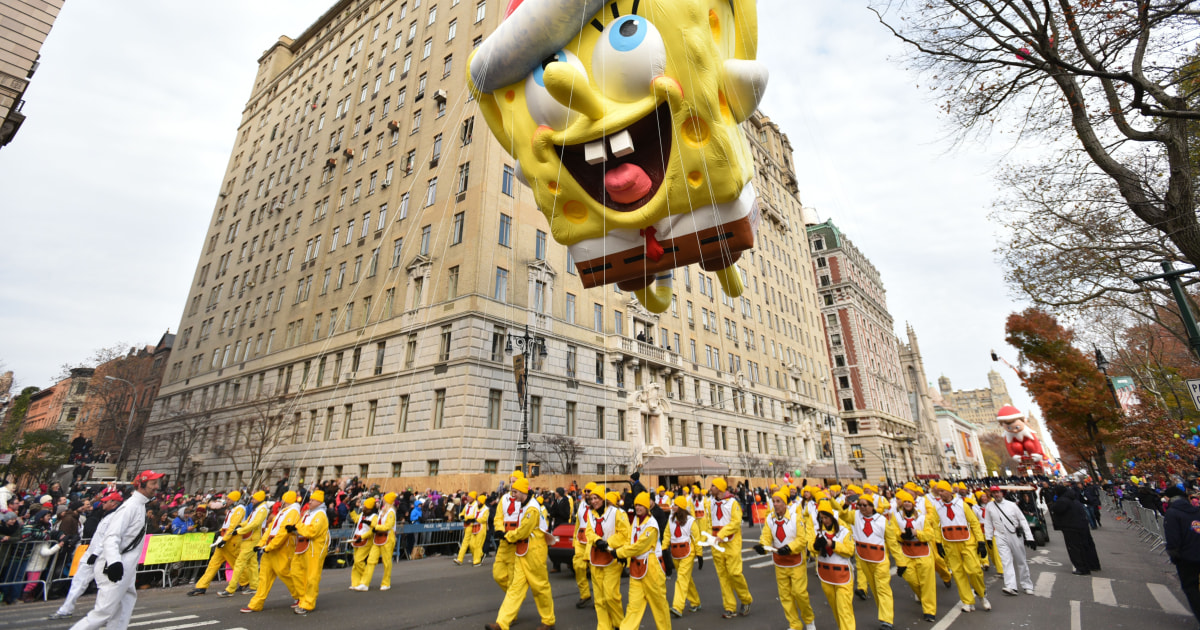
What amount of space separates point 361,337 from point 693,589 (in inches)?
887

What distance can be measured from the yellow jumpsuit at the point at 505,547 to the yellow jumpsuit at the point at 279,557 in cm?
311

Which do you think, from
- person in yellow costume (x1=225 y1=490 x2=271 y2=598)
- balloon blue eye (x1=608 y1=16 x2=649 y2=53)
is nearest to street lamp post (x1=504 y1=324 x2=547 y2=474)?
person in yellow costume (x1=225 y1=490 x2=271 y2=598)

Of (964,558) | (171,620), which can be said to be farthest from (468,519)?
(964,558)

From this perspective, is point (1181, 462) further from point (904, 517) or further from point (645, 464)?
point (645, 464)

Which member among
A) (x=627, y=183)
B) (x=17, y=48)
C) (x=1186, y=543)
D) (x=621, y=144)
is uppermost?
(x=17, y=48)

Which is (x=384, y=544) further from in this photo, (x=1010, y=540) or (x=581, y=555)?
(x=1010, y=540)

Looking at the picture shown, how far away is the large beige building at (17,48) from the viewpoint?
18.1 m

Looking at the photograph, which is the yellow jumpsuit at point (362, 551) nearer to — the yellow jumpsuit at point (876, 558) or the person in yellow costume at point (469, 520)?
the person in yellow costume at point (469, 520)

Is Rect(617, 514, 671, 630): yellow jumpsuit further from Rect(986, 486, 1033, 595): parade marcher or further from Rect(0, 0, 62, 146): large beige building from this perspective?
Rect(0, 0, 62, 146): large beige building

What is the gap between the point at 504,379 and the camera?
22188mm

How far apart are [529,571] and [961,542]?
6.74 meters

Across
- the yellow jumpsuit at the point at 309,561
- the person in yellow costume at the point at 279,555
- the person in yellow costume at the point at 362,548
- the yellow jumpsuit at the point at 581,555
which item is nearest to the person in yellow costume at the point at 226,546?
the person in yellow costume at the point at 279,555

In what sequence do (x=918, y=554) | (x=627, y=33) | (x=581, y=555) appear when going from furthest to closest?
1. (x=581, y=555)
2. (x=918, y=554)
3. (x=627, y=33)

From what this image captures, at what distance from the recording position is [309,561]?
24.9 feet
